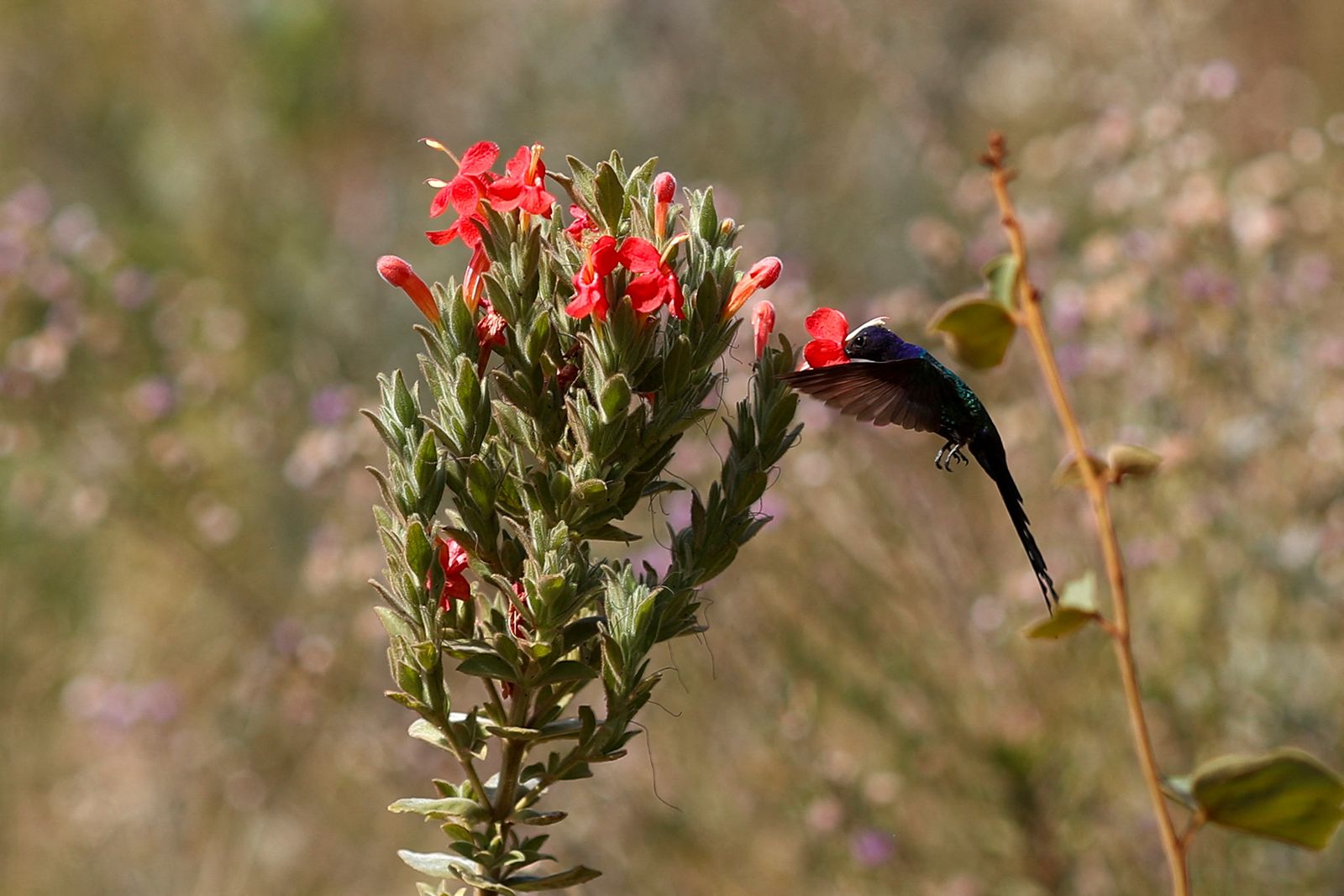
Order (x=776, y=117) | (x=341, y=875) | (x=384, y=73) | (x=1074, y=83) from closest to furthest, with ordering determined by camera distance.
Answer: (x=341, y=875) → (x=1074, y=83) → (x=776, y=117) → (x=384, y=73)

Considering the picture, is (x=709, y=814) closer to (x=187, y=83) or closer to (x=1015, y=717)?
(x=1015, y=717)

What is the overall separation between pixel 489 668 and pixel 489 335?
38 centimetres

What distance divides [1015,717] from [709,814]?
1091 millimetres

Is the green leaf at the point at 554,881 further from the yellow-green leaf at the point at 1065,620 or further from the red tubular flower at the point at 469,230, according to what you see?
the red tubular flower at the point at 469,230

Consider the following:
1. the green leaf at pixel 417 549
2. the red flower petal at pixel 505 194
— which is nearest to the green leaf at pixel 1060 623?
the green leaf at pixel 417 549

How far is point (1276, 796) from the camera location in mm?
1066

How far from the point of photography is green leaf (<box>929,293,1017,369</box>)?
49.3 inches

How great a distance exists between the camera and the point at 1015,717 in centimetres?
322

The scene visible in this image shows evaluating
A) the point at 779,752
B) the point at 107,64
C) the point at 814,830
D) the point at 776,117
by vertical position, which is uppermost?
the point at 107,64

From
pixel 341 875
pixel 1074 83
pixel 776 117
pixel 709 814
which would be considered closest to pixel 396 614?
pixel 709 814

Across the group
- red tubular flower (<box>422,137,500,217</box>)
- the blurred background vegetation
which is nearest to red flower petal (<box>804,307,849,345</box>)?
red tubular flower (<box>422,137,500,217</box>)

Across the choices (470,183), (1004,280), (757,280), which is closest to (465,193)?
(470,183)

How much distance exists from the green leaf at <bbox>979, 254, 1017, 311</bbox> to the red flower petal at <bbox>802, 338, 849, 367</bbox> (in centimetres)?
28

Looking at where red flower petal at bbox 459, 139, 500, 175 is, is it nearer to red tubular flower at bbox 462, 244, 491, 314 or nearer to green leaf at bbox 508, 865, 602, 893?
red tubular flower at bbox 462, 244, 491, 314
